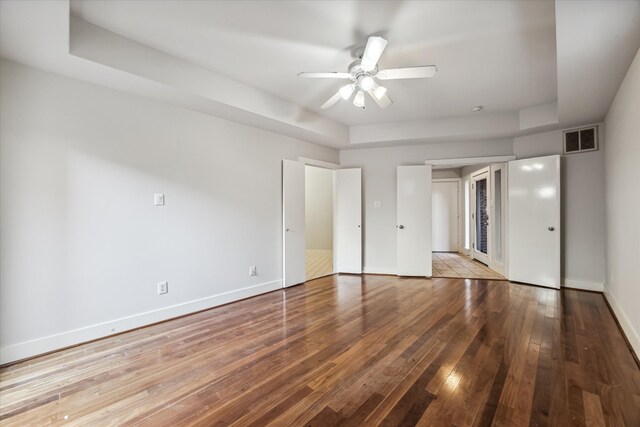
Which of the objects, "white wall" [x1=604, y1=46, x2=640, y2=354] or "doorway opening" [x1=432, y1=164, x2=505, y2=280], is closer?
"white wall" [x1=604, y1=46, x2=640, y2=354]

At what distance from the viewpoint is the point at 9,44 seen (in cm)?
206

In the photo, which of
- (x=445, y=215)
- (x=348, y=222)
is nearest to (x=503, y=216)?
(x=348, y=222)

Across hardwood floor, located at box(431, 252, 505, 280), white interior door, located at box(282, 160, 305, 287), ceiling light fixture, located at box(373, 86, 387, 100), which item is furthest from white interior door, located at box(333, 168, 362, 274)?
ceiling light fixture, located at box(373, 86, 387, 100)

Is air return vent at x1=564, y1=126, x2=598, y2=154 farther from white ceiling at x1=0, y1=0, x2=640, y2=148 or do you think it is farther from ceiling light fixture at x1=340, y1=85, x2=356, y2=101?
ceiling light fixture at x1=340, y1=85, x2=356, y2=101

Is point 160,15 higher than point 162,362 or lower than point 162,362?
higher

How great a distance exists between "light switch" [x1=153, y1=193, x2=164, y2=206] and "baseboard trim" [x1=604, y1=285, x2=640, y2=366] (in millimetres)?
4447

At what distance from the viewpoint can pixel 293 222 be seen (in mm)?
4621

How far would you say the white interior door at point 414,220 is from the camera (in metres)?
5.09

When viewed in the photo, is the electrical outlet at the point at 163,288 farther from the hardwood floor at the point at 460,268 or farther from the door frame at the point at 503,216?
the door frame at the point at 503,216

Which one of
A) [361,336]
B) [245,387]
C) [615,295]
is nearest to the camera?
[245,387]

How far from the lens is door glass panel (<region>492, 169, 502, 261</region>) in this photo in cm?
546

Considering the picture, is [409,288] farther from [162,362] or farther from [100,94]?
[100,94]

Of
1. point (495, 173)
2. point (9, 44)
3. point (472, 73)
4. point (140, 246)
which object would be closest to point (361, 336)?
point (140, 246)

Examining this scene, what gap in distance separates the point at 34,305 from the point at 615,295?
18.8ft
